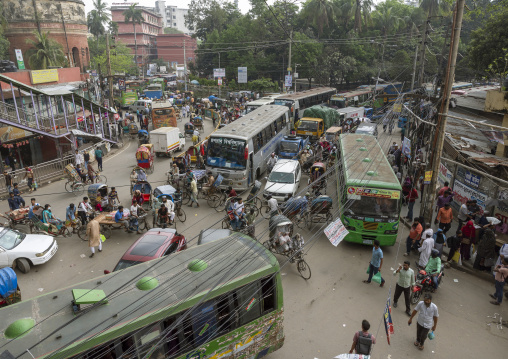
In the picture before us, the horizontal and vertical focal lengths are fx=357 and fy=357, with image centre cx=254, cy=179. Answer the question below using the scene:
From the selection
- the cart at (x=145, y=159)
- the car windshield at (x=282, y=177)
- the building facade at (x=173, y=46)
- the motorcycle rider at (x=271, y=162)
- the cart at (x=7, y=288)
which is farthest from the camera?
the building facade at (x=173, y=46)

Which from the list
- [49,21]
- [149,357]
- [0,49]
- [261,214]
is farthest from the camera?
[49,21]

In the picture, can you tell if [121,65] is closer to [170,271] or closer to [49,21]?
[49,21]

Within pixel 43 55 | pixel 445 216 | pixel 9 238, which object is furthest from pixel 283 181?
pixel 43 55

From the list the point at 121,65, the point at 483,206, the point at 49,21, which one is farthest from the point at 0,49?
the point at 483,206

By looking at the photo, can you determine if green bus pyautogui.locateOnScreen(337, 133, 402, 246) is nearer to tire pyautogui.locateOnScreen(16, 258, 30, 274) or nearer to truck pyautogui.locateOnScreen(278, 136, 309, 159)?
truck pyautogui.locateOnScreen(278, 136, 309, 159)

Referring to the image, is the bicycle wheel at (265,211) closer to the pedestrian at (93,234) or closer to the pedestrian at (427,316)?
the pedestrian at (93,234)

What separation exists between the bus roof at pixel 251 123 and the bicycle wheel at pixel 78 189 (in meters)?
6.88

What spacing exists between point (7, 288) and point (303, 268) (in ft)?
25.0

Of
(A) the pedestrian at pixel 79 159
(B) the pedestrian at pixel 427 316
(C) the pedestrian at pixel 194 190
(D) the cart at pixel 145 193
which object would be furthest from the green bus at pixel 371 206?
(A) the pedestrian at pixel 79 159

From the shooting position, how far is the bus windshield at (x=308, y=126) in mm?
26453

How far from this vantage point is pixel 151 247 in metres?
9.66

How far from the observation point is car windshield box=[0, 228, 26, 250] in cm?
1070

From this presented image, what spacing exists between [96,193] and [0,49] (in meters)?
30.3

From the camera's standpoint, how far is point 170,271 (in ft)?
21.5
